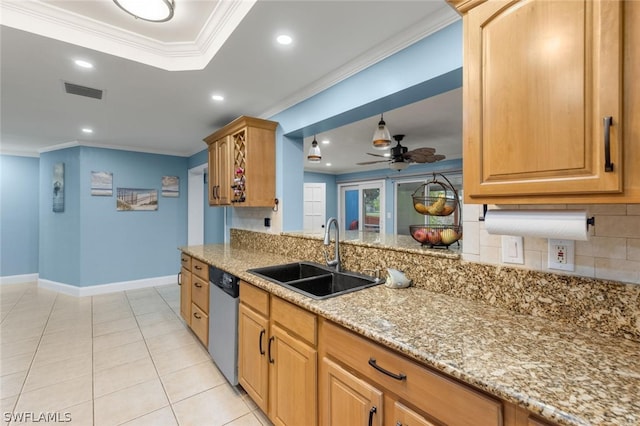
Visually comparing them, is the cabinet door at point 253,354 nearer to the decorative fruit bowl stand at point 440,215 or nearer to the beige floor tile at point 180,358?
the beige floor tile at point 180,358

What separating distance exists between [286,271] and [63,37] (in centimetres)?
210

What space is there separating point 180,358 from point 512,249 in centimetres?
273

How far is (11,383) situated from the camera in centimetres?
219

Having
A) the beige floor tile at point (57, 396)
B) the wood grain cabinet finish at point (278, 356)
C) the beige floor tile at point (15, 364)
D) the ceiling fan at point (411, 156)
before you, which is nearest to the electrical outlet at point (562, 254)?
the wood grain cabinet finish at point (278, 356)

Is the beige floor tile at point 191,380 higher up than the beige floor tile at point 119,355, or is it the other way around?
the beige floor tile at point 119,355

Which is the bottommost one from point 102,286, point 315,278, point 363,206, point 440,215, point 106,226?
point 102,286

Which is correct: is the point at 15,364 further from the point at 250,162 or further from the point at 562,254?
the point at 562,254

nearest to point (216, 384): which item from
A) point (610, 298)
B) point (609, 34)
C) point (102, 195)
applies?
point (610, 298)

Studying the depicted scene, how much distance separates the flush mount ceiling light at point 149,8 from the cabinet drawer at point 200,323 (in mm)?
2187

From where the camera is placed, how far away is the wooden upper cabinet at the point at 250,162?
9.06 ft

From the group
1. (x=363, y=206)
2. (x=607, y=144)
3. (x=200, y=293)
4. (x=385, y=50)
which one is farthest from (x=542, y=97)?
(x=363, y=206)

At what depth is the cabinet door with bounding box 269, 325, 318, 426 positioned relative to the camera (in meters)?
1.38

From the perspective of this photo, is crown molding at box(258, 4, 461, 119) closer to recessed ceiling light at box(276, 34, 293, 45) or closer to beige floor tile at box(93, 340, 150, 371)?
recessed ceiling light at box(276, 34, 293, 45)

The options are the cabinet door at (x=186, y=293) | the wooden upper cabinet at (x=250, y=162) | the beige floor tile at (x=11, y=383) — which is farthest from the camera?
the cabinet door at (x=186, y=293)
